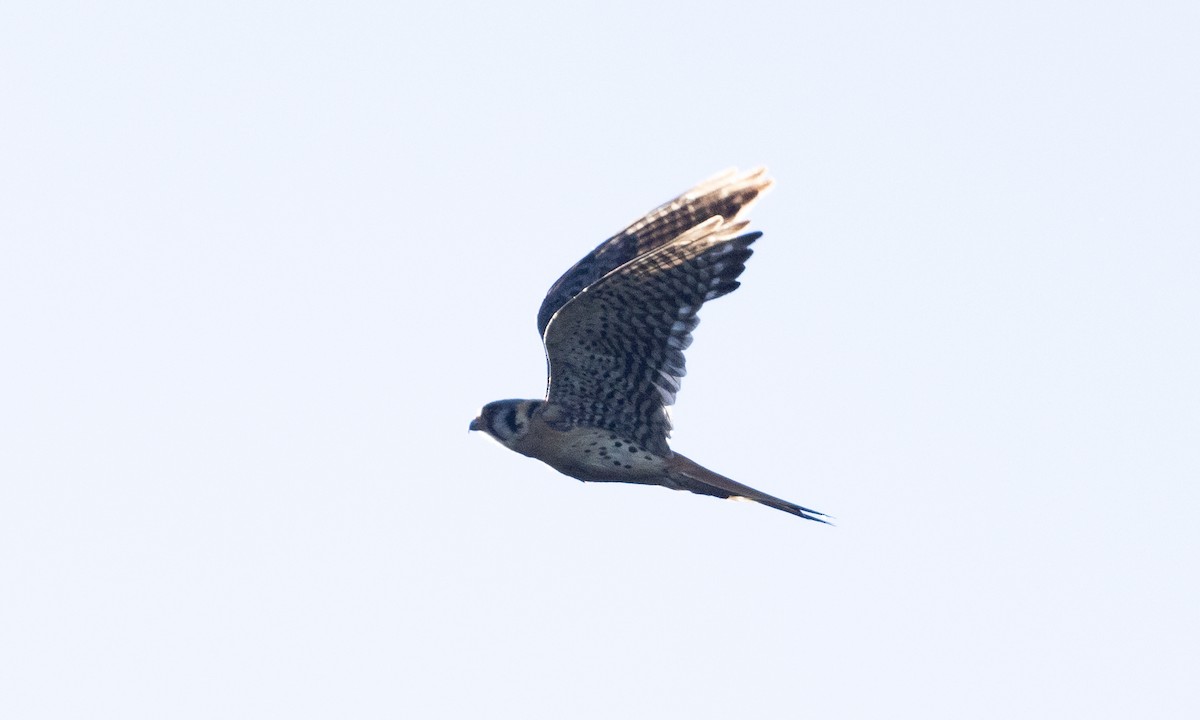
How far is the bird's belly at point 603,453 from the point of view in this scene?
43.1ft

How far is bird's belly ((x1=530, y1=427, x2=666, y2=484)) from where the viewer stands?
13.1m

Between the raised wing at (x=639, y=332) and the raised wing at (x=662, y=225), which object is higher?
the raised wing at (x=662, y=225)

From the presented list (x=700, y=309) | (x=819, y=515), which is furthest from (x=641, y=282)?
(x=819, y=515)

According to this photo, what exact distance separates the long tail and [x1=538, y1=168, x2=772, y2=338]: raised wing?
1.65m

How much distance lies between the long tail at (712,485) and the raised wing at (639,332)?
211 millimetres

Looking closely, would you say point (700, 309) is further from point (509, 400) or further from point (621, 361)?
point (509, 400)

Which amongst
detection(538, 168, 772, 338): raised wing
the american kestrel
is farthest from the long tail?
detection(538, 168, 772, 338): raised wing

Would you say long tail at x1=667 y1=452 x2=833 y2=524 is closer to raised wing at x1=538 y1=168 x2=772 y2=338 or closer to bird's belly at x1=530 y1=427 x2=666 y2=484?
bird's belly at x1=530 y1=427 x2=666 y2=484

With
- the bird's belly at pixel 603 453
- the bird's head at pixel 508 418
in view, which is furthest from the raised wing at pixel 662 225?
the bird's belly at pixel 603 453

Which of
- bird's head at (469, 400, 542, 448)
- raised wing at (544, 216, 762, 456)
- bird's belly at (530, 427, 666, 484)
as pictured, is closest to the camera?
raised wing at (544, 216, 762, 456)

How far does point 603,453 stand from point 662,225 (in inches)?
87.9

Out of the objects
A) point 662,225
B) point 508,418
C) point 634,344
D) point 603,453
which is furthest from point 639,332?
point 662,225

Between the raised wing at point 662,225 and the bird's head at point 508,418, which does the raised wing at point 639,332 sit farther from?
the raised wing at point 662,225

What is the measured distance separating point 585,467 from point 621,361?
0.97 m
